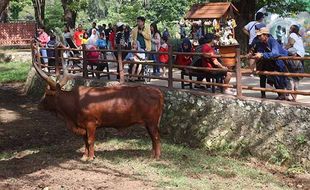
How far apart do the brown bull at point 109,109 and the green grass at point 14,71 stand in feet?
41.0

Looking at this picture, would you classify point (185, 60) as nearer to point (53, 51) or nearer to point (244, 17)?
point (53, 51)

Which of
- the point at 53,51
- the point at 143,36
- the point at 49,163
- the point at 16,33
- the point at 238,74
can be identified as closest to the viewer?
the point at 49,163

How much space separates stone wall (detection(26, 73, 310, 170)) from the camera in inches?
332

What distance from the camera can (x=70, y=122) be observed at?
8.66m

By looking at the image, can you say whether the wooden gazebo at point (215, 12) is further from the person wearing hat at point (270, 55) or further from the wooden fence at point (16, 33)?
the wooden fence at point (16, 33)

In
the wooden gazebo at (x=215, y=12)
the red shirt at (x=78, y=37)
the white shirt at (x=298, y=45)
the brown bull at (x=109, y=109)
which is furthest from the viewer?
the wooden gazebo at (x=215, y=12)

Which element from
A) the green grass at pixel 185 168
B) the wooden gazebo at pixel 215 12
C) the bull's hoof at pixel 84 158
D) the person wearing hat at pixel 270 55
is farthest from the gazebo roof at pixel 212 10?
the bull's hoof at pixel 84 158

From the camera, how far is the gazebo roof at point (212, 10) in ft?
66.7

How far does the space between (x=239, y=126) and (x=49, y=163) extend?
140 inches

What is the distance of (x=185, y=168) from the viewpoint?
26.2 feet

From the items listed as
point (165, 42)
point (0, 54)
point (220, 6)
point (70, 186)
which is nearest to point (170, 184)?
point (70, 186)

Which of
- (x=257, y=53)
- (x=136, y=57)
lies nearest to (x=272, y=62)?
(x=257, y=53)

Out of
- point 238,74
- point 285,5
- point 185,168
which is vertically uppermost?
point 285,5

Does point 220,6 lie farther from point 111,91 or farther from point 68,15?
point 111,91
